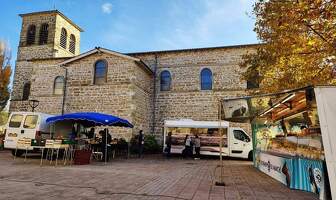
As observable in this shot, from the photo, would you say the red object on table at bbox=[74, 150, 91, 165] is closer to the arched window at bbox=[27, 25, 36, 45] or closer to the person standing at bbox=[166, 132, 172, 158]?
the person standing at bbox=[166, 132, 172, 158]

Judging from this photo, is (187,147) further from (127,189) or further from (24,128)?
(127,189)

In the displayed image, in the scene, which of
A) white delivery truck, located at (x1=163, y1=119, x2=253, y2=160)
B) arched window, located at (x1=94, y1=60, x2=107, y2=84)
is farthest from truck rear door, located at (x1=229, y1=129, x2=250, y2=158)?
arched window, located at (x1=94, y1=60, x2=107, y2=84)

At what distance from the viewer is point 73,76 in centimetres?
2086

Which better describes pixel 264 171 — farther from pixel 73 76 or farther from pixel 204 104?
pixel 73 76

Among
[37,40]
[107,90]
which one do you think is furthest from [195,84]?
[37,40]

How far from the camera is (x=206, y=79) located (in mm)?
21922

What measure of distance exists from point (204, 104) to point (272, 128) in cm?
1112

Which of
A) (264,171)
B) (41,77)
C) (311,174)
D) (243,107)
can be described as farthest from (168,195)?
(41,77)

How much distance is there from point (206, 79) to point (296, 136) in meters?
14.9

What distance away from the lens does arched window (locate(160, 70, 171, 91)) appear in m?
22.6

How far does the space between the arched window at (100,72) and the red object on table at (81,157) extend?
9231mm

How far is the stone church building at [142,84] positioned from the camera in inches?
764

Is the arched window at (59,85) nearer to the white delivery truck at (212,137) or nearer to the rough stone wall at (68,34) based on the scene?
the rough stone wall at (68,34)

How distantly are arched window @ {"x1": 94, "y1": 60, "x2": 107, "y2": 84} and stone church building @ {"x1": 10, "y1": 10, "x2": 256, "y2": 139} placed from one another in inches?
2.9
